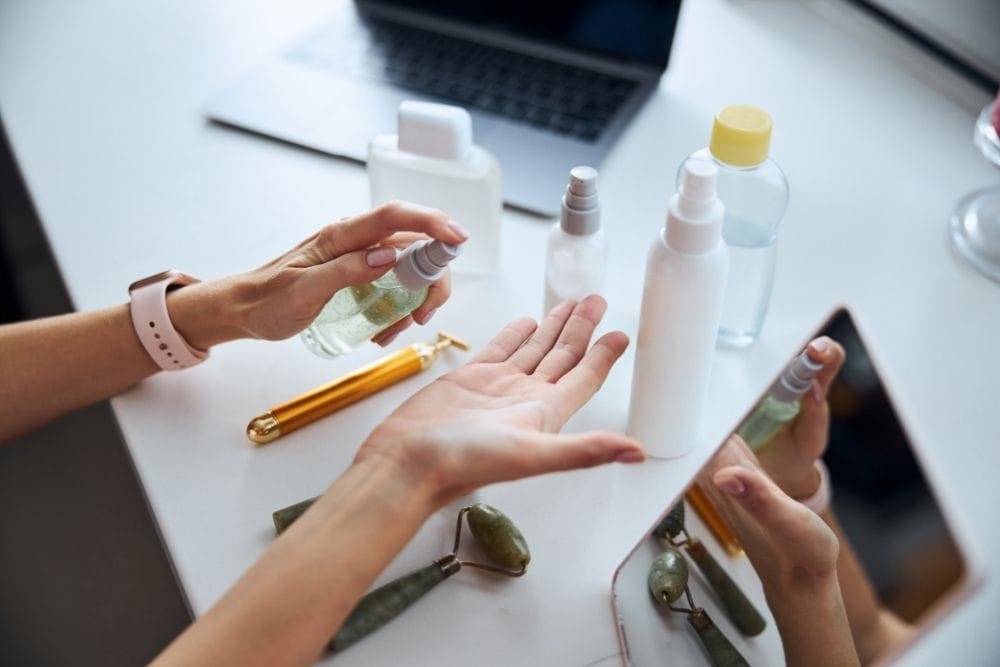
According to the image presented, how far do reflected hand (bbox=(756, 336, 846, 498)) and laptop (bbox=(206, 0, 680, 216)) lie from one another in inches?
13.9

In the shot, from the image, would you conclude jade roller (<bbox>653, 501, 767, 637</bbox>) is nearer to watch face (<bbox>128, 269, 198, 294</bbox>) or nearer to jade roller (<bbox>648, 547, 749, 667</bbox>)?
jade roller (<bbox>648, 547, 749, 667</bbox>)

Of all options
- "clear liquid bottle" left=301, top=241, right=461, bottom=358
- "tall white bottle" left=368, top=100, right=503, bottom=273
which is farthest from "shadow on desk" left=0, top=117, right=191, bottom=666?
"tall white bottle" left=368, top=100, right=503, bottom=273

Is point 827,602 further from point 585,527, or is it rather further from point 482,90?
point 482,90

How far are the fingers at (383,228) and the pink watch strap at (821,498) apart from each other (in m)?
0.28

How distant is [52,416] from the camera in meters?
0.71

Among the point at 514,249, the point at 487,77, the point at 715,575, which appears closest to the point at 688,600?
the point at 715,575

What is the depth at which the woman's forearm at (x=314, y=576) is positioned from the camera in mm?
494

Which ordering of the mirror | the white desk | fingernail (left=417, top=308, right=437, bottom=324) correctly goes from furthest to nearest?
1. fingernail (left=417, top=308, right=437, bottom=324)
2. the white desk
3. the mirror

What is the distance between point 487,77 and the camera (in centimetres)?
103

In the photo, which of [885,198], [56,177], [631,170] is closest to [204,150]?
[56,177]

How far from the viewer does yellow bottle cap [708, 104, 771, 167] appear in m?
0.60

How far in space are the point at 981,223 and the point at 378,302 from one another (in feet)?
Result: 1.89

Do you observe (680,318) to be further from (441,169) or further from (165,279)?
(165,279)

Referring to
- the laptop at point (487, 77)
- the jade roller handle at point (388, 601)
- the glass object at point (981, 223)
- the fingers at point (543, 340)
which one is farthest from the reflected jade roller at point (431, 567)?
the glass object at point (981, 223)
